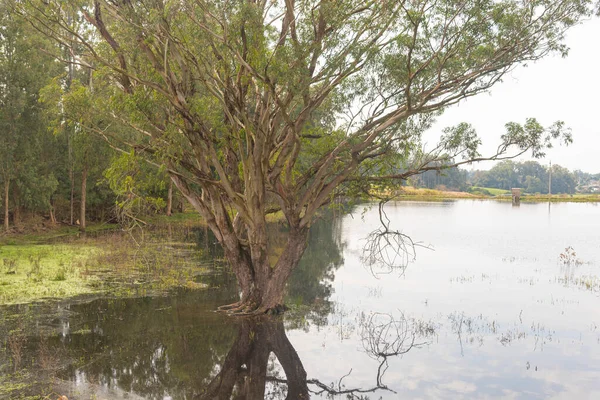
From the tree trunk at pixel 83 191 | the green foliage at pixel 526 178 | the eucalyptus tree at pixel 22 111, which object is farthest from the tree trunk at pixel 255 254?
the green foliage at pixel 526 178

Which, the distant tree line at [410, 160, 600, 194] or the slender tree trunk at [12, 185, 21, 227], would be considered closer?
the slender tree trunk at [12, 185, 21, 227]

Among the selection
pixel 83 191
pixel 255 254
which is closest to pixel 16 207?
pixel 83 191

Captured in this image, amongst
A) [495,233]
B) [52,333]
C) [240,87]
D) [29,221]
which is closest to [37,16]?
[240,87]

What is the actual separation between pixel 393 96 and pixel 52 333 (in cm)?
1083

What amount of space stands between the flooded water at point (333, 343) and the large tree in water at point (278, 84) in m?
2.20

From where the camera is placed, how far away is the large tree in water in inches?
501

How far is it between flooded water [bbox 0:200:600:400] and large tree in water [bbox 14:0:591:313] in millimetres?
2201

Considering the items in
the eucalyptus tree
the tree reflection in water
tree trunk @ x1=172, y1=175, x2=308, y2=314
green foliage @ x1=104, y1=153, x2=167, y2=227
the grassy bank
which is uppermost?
the eucalyptus tree

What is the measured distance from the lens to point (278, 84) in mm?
14430

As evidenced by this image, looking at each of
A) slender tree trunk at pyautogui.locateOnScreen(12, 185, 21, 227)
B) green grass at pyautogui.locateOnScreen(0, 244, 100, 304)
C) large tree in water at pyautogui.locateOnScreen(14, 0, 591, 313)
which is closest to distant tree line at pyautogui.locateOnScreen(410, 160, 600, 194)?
slender tree trunk at pyautogui.locateOnScreen(12, 185, 21, 227)

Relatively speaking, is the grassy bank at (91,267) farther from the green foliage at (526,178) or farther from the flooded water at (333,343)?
the green foliage at (526,178)

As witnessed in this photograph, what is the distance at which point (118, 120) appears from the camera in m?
15.9

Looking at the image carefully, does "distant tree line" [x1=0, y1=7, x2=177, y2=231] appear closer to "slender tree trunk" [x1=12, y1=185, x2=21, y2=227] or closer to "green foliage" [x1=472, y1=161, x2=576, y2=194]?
"slender tree trunk" [x1=12, y1=185, x2=21, y2=227]

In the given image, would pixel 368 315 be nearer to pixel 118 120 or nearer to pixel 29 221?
pixel 118 120
